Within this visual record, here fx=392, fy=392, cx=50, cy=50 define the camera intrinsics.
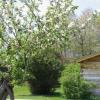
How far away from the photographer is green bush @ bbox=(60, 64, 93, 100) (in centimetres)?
2558

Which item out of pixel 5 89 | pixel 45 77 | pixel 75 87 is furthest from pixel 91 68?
pixel 5 89

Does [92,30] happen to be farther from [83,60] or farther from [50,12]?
[50,12]

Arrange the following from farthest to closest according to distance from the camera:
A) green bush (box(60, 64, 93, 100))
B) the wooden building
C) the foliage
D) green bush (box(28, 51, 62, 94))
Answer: green bush (box(28, 51, 62, 94)) < the wooden building < green bush (box(60, 64, 93, 100)) < the foliage

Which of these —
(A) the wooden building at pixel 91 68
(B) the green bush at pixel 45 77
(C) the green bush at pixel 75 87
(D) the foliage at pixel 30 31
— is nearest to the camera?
(D) the foliage at pixel 30 31

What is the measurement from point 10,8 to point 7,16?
0.21m

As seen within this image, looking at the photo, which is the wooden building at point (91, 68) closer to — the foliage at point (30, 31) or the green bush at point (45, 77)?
the green bush at point (45, 77)

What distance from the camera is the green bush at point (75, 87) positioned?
83.9ft

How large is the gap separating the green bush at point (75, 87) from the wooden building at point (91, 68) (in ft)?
4.09

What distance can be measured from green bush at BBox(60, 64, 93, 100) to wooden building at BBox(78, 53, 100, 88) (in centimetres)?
125

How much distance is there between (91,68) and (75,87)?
2717 millimetres

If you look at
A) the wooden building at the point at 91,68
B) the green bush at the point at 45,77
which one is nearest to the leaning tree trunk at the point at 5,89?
the wooden building at the point at 91,68

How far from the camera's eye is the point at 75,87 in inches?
1011

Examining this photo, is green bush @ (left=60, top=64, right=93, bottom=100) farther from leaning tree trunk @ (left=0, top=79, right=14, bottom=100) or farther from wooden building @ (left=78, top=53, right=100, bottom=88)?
leaning tree trunk @ (left=0, top=79, right=14, bottom=100)

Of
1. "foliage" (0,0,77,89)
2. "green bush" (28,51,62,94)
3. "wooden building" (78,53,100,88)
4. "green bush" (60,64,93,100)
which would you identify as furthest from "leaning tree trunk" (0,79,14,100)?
"green bush" (28,51,62,94)
